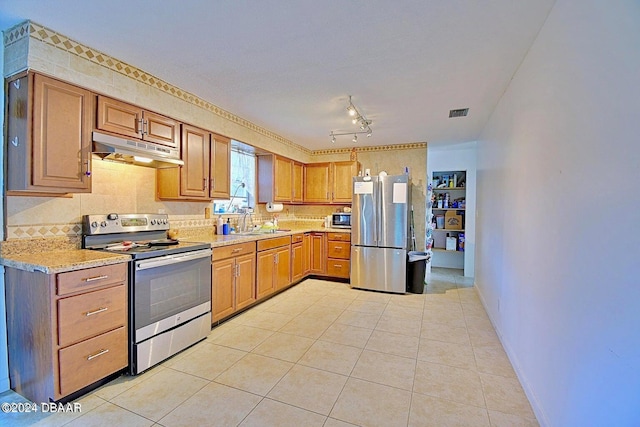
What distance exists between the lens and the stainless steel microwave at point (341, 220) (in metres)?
5.26

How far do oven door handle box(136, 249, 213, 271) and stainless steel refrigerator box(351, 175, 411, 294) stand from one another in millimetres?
2497

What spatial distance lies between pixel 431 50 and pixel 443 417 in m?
2.56

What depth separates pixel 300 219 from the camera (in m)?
5.98

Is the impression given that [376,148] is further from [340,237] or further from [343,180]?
[340,237]

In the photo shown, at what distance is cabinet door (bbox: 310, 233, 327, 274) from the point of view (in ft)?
16.8

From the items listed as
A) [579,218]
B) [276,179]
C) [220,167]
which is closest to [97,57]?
[220,167]

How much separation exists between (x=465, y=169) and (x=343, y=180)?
2445 millimetres

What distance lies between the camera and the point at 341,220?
17.4ft

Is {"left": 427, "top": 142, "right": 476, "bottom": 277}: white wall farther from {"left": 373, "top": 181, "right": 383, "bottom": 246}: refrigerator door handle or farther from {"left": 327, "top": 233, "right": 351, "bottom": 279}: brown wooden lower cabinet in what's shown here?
{"left": 327, "top": 233, "right": 351, "bottom": 279}: brown wooden lower cabinet

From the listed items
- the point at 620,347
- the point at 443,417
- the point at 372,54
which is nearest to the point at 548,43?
the point at 372,54

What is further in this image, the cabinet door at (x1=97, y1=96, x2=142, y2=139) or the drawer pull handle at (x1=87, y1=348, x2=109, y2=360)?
the cabinet door at (x1=97, y1=96, x2=142, y2=139)

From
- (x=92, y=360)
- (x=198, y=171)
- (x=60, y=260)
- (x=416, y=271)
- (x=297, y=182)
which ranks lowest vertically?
(x=92, y=360)

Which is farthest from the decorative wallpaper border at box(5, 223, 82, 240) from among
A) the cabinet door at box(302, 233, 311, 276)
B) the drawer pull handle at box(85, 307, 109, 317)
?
the cabinet door at box(302, 233, 311, 276)

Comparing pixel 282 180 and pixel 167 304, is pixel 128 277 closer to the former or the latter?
pixel 167 304
